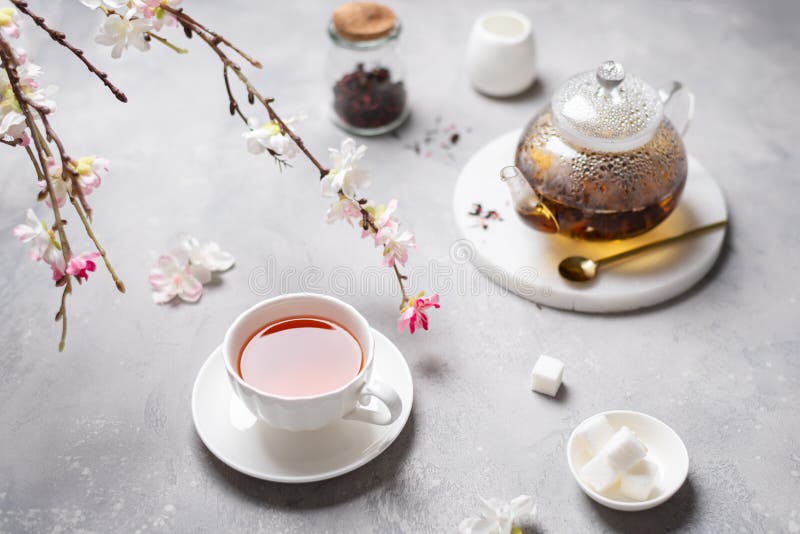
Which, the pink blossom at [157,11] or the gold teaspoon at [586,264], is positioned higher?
the pink blossom at [157,11]

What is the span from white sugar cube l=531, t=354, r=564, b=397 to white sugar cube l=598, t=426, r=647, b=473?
0.47ft

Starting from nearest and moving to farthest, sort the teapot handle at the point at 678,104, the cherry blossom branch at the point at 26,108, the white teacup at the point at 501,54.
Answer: the cherry blossom branch at the point at 26,108
the teapot handle at the point at 678,104
the white teacup at the point at 501,54

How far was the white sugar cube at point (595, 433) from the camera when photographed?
1.08 m

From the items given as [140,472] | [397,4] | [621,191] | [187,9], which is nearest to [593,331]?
[621,191]

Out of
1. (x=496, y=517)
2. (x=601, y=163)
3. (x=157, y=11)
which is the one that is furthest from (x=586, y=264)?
(x=157, y=11)

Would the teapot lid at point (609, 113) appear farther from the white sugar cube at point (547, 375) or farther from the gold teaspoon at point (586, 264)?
the white sugar cube at point (547, 375)

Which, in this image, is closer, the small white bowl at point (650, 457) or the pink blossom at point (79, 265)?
the pink blossom at point (79, 265)

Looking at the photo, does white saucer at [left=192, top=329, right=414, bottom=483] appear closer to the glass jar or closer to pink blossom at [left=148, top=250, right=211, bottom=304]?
pink blossom at [left=148, top=250, right=211, bottom=304]

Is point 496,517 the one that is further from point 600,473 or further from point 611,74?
point 611,74

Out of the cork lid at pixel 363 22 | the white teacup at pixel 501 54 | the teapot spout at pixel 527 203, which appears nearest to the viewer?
the teapot spout at pixel 527 203

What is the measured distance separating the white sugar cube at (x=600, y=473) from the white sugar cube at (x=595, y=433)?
0.08 ft

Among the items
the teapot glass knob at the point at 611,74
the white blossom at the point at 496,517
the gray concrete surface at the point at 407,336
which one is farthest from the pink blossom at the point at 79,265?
the teapot glass knob at the point at 611,74

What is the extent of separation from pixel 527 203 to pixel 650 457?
16.5 inches

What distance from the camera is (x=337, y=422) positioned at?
1112 millimetres
